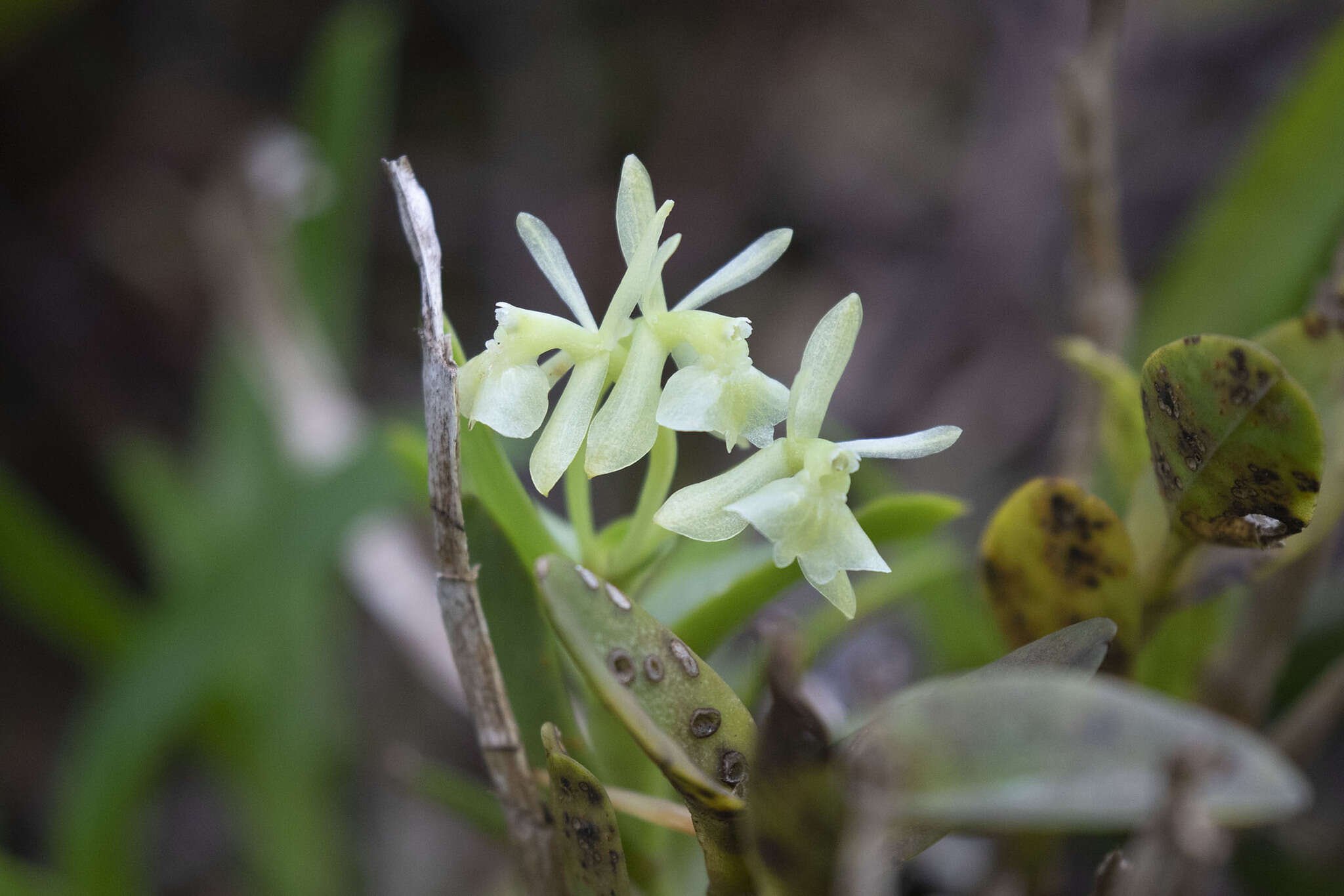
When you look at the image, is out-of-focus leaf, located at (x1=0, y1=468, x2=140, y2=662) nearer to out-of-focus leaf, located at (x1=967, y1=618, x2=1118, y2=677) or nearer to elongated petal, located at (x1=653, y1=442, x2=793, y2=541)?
elongated petal, located at (x1=653, y1=442, x2=793, y2=541)

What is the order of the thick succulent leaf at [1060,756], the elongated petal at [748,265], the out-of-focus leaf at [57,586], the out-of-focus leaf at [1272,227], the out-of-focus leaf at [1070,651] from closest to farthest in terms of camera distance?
the thick succulent leaf at [1060,756] → the out-of-focus leaf at [1070,651] → the elongated petal at [748,265] → the out-of-focus leaf at [1272,227] → the out-of-focus leaf at [57,586]

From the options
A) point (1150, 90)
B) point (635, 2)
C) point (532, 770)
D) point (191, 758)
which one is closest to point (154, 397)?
point (191, 758)

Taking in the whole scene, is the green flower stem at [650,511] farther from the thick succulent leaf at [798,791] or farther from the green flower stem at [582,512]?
the thick succulent leaf at [798,791]

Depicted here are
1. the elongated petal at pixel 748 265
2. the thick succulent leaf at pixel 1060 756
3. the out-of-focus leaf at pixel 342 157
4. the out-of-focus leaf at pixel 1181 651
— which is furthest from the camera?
the out-of-focus leaf at pixel 342 157

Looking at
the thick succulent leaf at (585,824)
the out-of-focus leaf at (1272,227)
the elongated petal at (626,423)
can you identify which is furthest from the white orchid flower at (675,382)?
the out-of-focus leaf at (1272,227)

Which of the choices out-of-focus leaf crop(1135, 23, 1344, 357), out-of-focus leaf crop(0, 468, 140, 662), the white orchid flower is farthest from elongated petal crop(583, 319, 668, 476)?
out-of-focus leaf crop(0, 468, 140, 662)

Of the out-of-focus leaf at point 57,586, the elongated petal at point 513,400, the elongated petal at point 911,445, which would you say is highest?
the elongated petal at point 513,400

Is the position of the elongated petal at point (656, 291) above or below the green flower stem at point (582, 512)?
above

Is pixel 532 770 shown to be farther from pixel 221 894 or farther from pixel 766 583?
pixel 221 894

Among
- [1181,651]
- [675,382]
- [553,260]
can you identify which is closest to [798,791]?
[675,382]
